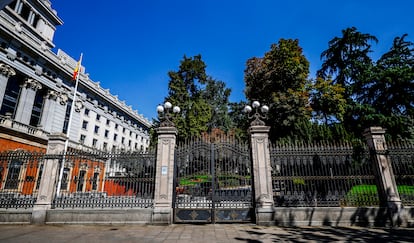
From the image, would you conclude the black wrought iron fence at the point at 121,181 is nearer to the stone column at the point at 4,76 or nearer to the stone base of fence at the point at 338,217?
the stone base of fence at the point at 338,217

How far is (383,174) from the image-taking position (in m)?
8.13

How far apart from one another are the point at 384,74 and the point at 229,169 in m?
23.4

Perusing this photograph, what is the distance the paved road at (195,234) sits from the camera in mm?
5914

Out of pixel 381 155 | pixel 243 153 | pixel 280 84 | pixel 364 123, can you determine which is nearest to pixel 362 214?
pixel 381 155

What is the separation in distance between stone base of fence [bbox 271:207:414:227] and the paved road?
0.45 m

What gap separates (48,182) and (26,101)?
64.1ft

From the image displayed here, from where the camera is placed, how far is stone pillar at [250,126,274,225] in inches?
310

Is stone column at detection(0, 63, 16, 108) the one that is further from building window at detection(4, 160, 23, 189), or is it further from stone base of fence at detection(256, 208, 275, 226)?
stone base of fence at detection(256, 208, 275, 226)

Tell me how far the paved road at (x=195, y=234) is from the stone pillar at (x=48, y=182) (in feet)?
1.58

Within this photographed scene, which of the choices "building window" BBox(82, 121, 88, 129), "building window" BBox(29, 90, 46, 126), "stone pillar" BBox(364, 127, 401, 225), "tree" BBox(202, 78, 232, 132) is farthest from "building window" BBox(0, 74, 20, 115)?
"stone pillar" BBox(364, 127, 401, 225)

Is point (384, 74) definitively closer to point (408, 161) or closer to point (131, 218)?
point (408, 161)

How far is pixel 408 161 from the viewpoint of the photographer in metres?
8.48

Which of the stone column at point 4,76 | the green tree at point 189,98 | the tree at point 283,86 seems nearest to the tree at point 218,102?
the green tree at point 189,98

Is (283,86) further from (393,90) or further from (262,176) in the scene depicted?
(262,176)
